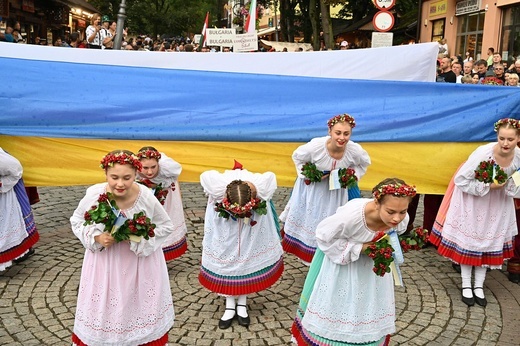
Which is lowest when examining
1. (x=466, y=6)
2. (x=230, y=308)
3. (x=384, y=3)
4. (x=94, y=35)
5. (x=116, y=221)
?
(x=230, y=308)

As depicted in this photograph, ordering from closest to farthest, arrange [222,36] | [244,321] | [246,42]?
[244,321], [246,42], [222,36]

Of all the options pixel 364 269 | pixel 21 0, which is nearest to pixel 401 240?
pixel 364 269

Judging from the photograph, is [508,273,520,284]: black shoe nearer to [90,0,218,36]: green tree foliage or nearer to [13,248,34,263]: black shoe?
[13,248,34,263]: black shoe

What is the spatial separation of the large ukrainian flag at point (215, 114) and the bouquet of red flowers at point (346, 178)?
93 cm

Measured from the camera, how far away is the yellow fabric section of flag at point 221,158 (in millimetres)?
5660

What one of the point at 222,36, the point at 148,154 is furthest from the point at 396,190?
the point at 222,36

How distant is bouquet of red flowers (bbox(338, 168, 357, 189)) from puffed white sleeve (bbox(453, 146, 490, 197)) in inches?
40.3

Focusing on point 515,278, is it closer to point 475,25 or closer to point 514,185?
point 514,185

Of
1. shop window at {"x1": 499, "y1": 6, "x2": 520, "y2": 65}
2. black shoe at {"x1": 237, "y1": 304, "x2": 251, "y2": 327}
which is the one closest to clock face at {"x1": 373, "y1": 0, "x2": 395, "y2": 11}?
black shoe at {"x1": 237, "y1": 304, "x2": 251, "y2": 327}

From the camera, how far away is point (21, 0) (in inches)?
746

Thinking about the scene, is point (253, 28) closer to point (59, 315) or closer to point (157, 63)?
point (157, 63)

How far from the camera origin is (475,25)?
66.1 ft

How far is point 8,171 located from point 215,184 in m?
2.16

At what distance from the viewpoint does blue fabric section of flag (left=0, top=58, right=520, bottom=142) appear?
559 cm
